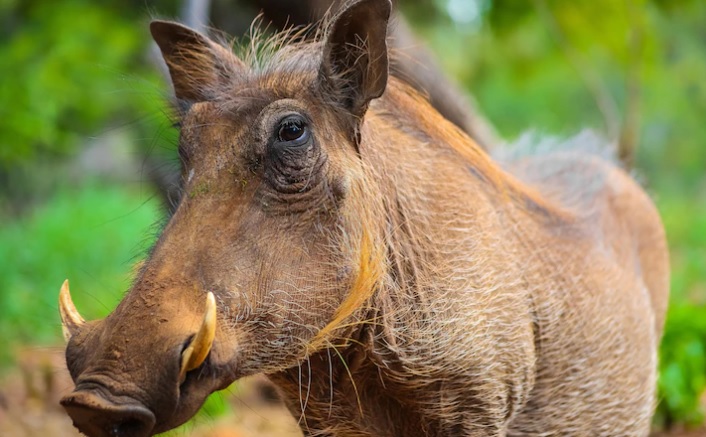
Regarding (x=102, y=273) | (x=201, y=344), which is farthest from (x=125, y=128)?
(x=102, y=273)

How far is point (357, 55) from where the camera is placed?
2.71m

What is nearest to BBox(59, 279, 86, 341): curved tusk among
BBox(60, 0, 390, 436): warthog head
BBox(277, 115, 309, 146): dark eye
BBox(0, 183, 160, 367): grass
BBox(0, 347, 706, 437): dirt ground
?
BBox(60, 0, 390, 436): warthog head

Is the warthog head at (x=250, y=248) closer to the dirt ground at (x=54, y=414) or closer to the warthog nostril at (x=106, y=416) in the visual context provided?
the warthog nostril at (x=106, y=416)

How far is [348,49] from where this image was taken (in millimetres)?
2697

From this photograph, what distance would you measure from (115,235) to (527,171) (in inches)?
298

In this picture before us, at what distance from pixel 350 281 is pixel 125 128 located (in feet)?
6.94

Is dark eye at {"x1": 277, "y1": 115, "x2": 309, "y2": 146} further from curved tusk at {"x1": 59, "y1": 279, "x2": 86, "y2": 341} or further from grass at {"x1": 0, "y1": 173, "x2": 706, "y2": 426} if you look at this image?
curved tusk at {"x1": 59, "y1": 279, "x2": 86, "y2": 341}

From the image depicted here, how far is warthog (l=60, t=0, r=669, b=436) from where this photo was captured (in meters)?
2.23

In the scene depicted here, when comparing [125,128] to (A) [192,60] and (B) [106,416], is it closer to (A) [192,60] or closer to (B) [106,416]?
(A) [192,60]

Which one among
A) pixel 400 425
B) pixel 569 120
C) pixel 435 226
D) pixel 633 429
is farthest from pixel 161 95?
pixel 569 120

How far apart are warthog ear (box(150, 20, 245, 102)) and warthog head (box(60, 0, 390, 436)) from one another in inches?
0.5

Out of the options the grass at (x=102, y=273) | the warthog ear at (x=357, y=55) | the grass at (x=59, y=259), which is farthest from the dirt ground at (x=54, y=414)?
the warthog ear at (x=357, y=55)

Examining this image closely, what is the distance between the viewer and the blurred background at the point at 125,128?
5.05 metres

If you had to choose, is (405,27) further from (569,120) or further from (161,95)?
(569,120)
